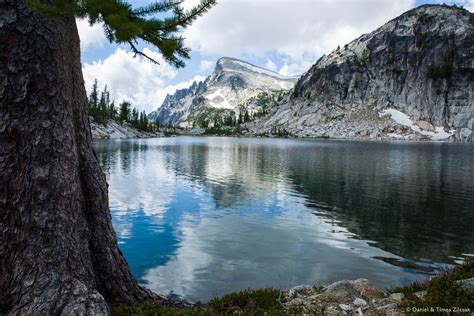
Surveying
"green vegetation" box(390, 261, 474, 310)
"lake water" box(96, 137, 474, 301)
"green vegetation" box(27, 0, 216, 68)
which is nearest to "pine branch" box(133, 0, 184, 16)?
"green vegetation" box(27, 0, 216, 68)

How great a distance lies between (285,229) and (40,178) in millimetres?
19023

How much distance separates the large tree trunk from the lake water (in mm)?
8029

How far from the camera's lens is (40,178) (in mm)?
6441

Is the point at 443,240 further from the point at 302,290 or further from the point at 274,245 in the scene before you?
the point at 302,290

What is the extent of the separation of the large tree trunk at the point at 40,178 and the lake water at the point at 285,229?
26.3ft

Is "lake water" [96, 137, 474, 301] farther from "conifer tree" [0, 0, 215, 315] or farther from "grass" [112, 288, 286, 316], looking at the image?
"conifer tree" [0, 0, 215, 315]

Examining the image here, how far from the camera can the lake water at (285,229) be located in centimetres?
1614

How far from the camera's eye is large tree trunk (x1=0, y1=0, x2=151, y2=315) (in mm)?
6012

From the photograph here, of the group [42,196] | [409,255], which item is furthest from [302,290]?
[409,255]

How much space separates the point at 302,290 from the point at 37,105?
8.42 m

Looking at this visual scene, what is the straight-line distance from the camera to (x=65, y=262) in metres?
6.34
